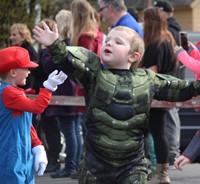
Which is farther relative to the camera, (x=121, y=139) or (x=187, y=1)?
(x=187, y=1)

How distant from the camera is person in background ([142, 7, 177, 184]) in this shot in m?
8.53


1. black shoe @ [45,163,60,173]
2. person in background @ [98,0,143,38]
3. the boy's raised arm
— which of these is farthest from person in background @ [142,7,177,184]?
the boy's raised arm

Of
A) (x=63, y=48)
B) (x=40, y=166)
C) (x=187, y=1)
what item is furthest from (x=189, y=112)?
(x=187, y=1)

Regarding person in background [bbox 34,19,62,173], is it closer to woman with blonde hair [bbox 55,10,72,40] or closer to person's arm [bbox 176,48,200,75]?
woman with blonde hair [bbox 55,10,72,40]

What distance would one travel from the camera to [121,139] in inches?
212

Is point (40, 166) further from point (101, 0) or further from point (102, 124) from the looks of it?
point (101, 0)

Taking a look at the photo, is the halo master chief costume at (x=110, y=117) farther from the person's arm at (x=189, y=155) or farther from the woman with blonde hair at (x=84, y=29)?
the woman with blonde hair at (x=84, y=29)

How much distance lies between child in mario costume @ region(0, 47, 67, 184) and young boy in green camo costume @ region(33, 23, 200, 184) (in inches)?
21.3

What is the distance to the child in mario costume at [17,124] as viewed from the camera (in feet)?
19.6

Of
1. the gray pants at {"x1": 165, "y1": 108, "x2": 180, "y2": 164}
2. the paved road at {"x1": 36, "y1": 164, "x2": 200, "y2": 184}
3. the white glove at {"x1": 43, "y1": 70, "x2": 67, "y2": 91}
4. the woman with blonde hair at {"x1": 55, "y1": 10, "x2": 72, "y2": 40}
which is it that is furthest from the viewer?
the gray pants at {"x1": 165, "y1": 108, "x2": 180, "y2": 164}

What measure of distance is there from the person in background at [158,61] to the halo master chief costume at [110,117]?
3065 mm

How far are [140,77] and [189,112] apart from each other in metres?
6.34

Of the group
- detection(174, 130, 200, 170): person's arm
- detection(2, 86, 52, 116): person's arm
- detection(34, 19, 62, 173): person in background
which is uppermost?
detection(2, 86, 52, 116): person's arm

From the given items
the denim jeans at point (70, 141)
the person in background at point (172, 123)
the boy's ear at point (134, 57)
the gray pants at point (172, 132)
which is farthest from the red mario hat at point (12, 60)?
the gray pants at point (172, 132)
